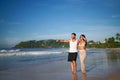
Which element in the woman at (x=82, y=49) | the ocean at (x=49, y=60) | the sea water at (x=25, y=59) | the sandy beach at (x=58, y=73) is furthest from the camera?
the sea water at (x=25, y=59)

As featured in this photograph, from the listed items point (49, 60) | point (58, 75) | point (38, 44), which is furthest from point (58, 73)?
point (38, 44)

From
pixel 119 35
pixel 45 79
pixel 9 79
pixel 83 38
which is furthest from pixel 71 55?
pixel 119 35

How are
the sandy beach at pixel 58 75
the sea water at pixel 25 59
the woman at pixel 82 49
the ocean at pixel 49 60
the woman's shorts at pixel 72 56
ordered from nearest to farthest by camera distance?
the sandy beach at pixel 58 75 < the woman's shorts at pixel 72 56 < the woman at pixel 82 49 < the ocean at pixel 49 60 < the sea water at pixel 25 59

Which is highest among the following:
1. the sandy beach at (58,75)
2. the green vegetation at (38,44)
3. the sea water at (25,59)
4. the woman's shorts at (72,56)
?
the green vegetation at (38,44)

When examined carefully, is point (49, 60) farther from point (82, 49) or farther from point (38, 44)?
point (38, 44)

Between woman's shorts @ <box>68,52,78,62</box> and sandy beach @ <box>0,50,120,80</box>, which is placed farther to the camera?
woman's shorts @ <box>68,52,78,62</box>

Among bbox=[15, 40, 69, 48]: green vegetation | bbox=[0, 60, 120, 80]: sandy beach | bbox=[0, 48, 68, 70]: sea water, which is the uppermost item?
bbox=[15, 40, 69, 48]: green vegetation

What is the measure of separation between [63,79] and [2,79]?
7.92 feet

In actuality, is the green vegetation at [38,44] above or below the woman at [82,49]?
above

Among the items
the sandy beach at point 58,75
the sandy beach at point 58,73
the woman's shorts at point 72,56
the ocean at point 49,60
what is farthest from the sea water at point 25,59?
the woman's shorts at point 72,56

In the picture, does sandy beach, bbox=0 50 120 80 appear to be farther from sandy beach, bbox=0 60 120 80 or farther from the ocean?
the ocean

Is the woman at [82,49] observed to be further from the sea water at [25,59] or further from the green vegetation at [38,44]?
the green vegetation at [38,44]

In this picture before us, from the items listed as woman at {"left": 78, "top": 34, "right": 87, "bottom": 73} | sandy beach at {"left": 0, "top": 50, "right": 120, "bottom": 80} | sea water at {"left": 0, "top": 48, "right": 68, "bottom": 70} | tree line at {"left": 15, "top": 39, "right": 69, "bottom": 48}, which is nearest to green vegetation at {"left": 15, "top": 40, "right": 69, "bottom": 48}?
tree line at {"left": 15, "top": 39, "right": 69, "bottom": 48}

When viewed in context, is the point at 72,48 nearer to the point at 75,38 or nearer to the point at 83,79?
the point at 75,38
